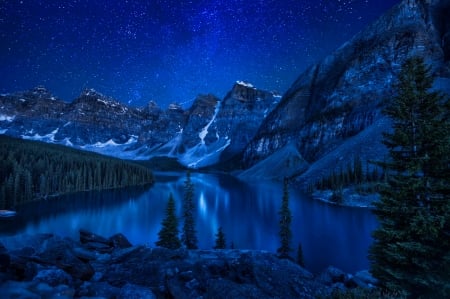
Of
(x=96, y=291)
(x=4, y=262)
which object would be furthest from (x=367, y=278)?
(x=4, y=262)

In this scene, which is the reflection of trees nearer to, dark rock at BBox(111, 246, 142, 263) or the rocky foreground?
the rocky foreground

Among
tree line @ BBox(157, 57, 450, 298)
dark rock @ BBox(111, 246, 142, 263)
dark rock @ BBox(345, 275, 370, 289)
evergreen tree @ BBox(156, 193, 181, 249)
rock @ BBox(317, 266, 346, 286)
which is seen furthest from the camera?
evergreen tree @ BBox(156, 193, 181, 249)

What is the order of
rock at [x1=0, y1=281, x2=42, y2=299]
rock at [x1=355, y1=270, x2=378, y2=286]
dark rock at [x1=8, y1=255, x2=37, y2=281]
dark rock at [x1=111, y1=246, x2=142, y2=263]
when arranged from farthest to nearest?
1. dark rock at [x1=111, y1=246, x2=142, y2=263]
2. rock at [x1=355, y1=270, x2=378, y2=286]
3. dark rock at [x1=8, y1=255, x2=37, y2=281]
4. rock at [x1=0, y1=281, x2=42, y2=299]

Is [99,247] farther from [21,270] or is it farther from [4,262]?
[4,262]

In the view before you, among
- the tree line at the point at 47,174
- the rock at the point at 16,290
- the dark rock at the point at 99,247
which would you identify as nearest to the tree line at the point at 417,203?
the rock at the point at 16,290

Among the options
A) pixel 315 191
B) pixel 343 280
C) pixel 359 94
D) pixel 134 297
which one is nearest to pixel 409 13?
pixel 359 94

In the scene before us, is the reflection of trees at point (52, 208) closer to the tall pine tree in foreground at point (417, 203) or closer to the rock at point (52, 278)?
the rock at point (52, 278)

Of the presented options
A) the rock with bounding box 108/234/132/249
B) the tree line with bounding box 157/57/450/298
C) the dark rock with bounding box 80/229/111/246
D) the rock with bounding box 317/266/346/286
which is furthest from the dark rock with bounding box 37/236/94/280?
the rock with bounding box 317/266/346/286

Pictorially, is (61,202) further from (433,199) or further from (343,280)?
(433,199)
